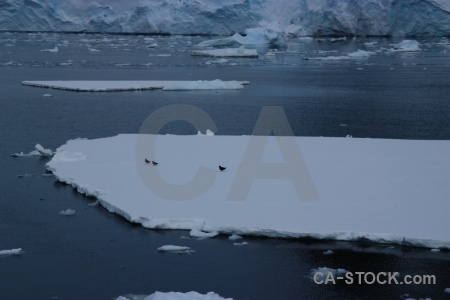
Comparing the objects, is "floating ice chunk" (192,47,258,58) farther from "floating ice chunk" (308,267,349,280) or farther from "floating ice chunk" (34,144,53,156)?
"floating ice chunk" (308,267,349,280)

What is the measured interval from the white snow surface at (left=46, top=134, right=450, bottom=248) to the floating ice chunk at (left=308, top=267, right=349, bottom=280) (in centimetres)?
59

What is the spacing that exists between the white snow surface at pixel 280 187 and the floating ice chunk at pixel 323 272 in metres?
0.59

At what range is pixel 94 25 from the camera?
1950 inches

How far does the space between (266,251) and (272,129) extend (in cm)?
696

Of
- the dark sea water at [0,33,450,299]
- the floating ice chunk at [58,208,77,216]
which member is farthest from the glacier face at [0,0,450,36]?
the floating ice chunk at [58,208,77,216]

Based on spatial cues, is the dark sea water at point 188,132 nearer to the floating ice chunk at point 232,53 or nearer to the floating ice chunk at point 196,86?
the floating ice chunk at point 196,86

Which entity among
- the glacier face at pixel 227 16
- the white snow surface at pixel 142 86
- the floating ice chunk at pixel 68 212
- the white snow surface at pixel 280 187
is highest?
the glacier face at pixel 227 16

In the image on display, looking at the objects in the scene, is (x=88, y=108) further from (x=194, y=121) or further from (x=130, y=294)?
(x=130, y=294)

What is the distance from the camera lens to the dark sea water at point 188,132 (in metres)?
6.16

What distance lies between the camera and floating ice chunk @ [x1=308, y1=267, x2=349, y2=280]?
625cm

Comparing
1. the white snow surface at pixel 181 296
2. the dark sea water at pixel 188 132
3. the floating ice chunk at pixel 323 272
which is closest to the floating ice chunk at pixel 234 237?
the dark sea water at pixel 188 132

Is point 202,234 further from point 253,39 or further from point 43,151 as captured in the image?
point 253,39

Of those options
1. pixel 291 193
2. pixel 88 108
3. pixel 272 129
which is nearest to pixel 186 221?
pixel 291 193

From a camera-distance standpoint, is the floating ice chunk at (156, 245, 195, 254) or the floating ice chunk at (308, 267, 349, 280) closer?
the floating ice chunk at (308, 267, 349, 280)
